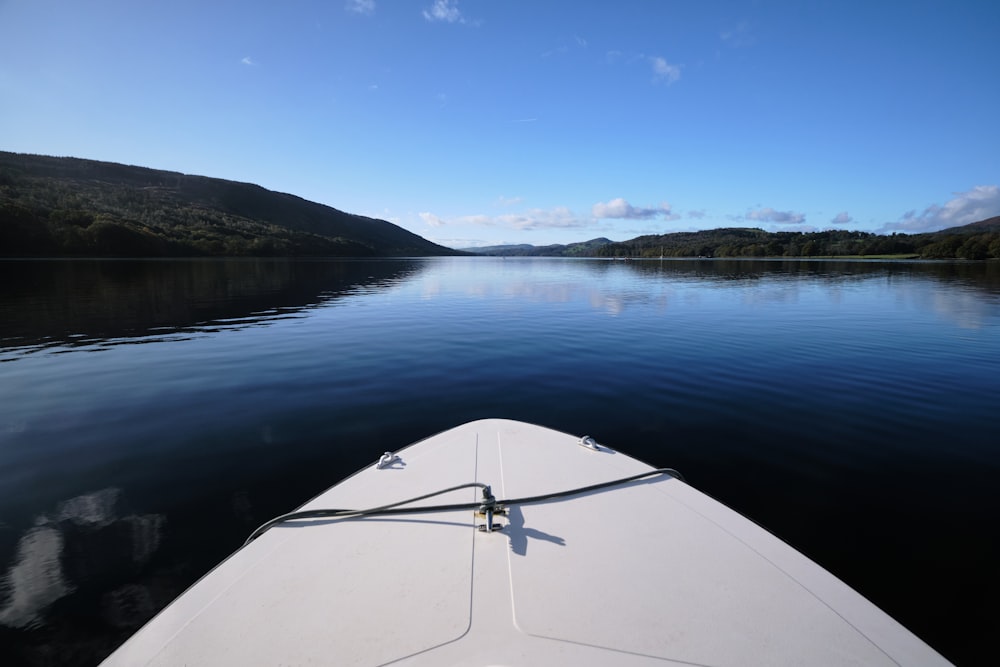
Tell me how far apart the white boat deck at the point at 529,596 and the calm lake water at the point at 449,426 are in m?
1.98

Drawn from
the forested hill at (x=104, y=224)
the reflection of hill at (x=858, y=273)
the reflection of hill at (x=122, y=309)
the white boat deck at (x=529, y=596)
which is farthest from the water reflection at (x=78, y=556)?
the forested hill at (x=104, y=224)

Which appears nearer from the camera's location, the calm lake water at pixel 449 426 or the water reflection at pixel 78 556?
the water reflection at pixel 78 556

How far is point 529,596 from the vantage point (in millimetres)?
2830

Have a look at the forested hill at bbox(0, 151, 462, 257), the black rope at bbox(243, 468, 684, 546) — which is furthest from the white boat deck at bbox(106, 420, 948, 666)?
the forested hill at bbox(0, 151, 462, 257)

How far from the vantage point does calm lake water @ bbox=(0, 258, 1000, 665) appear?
4.37 meters

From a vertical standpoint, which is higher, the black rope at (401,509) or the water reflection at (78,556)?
the black rope at (401,509)

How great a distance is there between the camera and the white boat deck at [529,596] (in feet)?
7.93

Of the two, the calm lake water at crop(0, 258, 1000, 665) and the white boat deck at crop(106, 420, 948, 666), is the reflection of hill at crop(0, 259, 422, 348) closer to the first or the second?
the calm lake water at crop(0, 258, 1000, 665)

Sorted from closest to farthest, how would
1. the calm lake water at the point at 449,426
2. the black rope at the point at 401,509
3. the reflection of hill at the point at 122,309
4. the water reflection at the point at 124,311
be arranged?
the black rope at the point at 401,509
the calm lake water at the point at 449,426
the water reflection at the point at 124,311
the reflection of hill at the point at 122,309

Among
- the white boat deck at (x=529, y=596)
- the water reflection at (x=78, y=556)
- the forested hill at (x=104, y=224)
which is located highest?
the forested hill at (x=104, y=224)

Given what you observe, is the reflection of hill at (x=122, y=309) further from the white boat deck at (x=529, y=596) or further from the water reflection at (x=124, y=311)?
the white boat deck at (x=529, y=596)

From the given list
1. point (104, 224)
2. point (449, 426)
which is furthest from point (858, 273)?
point (104, 224)

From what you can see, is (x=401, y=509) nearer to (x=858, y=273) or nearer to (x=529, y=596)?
(x=529, y=596)

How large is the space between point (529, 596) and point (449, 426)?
5.52m
